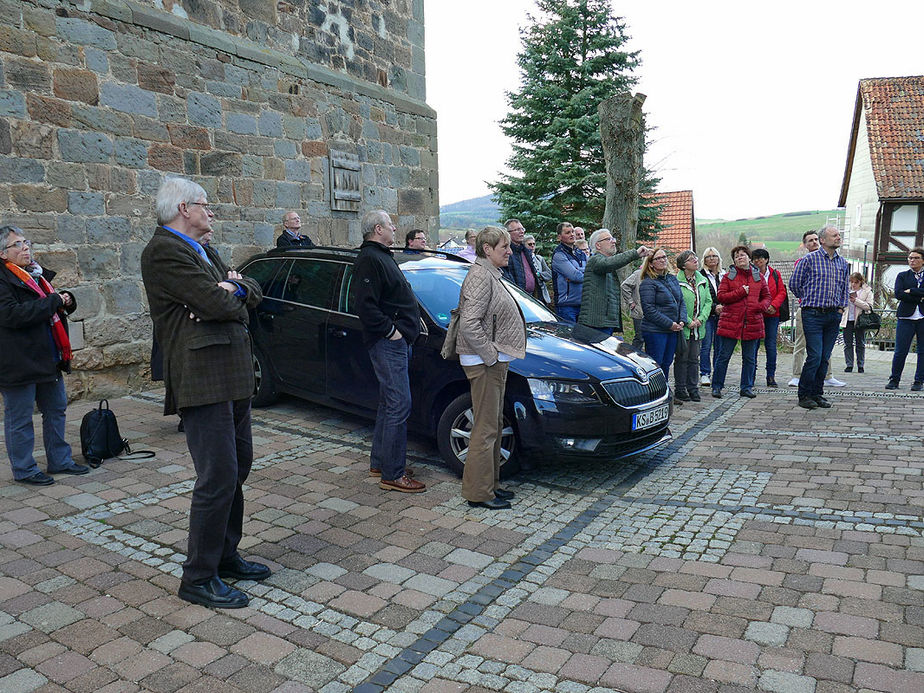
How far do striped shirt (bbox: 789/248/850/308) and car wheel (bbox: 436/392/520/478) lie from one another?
453 cm

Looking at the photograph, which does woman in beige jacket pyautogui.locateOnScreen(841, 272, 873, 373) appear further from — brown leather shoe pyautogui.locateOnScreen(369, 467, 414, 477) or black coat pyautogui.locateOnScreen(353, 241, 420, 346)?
black coat pyautogui.locateOnScreen(353, 241, 420, 346)

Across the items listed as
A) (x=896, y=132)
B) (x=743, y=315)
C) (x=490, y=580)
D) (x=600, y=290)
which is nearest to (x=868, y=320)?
(x=743, y=315)

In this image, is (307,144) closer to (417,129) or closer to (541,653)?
(417,129)

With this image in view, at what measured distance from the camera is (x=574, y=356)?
5672 mm

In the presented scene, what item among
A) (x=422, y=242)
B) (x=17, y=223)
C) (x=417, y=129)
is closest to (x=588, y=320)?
(x=422, y=242)

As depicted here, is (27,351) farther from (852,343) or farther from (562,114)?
(562,114)

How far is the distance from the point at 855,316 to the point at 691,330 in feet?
14.5

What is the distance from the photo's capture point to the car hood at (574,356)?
5496 mm

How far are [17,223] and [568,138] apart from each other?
56.4ft

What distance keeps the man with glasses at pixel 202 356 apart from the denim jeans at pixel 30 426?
83.8 inches

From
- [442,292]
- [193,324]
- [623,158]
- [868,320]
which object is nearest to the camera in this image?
[193,324]

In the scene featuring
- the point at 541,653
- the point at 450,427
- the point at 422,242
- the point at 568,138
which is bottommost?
the point at 541,653

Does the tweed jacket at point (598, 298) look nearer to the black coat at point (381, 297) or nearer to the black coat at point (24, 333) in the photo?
the black coat at point (381, 297)

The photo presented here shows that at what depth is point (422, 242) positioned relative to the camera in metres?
9.23
